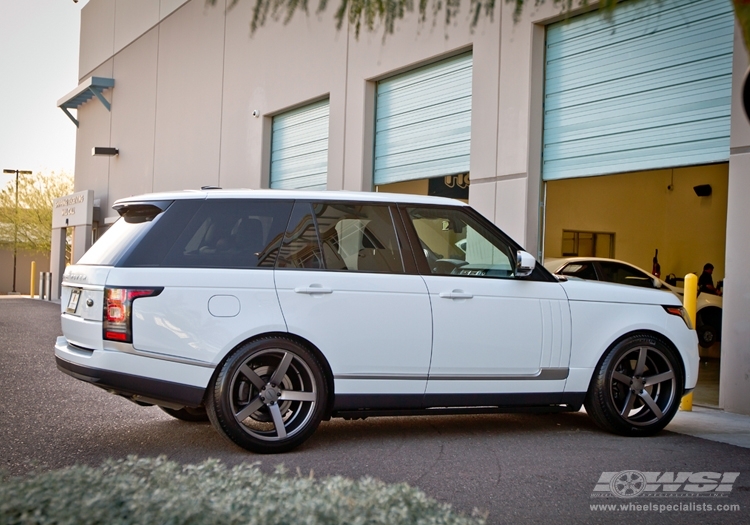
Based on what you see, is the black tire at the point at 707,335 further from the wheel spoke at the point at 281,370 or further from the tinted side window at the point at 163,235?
the tinted side window at the point at 163,235

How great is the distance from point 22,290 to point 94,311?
165 ft

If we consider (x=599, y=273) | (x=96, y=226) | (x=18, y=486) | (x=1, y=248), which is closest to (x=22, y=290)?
(x=1, y=248)

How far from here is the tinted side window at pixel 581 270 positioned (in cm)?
1444

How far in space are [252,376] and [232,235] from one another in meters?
1.00

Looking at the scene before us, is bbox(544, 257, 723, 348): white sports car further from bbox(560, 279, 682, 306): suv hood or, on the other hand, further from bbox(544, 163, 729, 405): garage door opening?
bbox(560, 279, 682, 306): suv hood

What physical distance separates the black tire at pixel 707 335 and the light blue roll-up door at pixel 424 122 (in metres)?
6.27

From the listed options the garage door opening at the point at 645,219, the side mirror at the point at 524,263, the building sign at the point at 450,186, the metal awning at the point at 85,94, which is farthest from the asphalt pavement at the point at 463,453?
the metal awning at the point at 85,94

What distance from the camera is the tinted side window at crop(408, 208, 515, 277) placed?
21.8 ft

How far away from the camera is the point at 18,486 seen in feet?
9.14

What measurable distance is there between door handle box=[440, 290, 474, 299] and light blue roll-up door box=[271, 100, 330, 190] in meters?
10.6

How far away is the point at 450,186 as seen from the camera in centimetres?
1573

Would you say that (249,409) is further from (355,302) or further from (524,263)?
(524,263)

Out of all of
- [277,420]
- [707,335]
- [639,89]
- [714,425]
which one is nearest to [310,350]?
[277,420]
